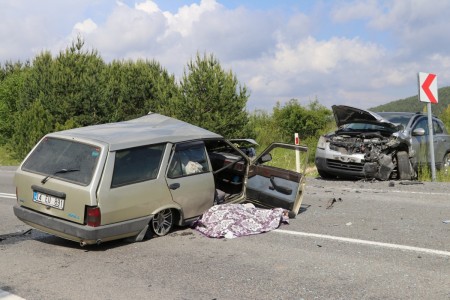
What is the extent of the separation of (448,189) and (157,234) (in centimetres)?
688

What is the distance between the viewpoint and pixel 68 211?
19.4ft

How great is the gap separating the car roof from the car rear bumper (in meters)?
0.95

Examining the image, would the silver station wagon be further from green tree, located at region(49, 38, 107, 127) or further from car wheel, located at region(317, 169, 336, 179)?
green tree, located at region(49, 38, 107, 127)

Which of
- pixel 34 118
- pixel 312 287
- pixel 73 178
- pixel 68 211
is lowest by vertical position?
pixel 312 287

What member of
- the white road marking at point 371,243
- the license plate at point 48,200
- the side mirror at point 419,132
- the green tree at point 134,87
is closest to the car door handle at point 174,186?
the license plate at point 48,200

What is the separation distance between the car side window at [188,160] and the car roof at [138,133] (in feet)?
0.40

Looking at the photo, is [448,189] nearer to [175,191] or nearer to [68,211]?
[175,191]

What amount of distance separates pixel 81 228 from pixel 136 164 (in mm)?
1055

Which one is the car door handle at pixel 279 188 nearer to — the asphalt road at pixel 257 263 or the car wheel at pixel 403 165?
the asphalt road at pixel 257 263

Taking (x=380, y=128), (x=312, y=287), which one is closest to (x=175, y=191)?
(x=312, y=287)

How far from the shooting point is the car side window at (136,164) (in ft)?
20.0

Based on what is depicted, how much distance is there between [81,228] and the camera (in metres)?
5.78

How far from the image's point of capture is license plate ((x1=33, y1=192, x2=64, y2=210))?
5989 mm

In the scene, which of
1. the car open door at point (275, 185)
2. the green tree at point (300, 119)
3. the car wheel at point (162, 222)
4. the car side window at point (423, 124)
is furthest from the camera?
the green tree at point (300, 119)
